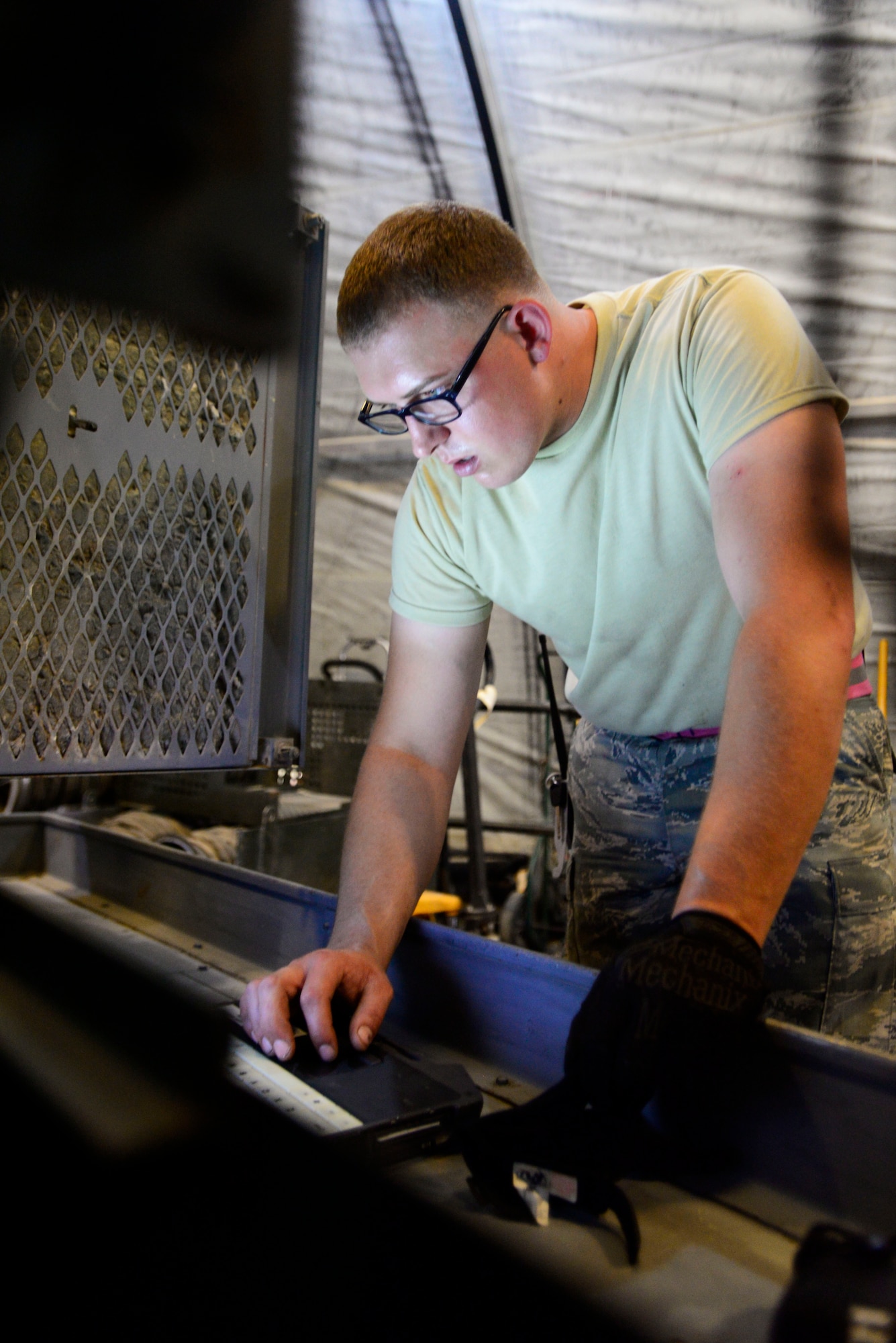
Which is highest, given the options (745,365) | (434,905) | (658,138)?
(658,138)

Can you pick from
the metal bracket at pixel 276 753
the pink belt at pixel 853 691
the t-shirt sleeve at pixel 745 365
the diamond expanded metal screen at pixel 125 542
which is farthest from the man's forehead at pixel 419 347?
the pink belt at pixel 853 691

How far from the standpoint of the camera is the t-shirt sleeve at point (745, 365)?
77 cm

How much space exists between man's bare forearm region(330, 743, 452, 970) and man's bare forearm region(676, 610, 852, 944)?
1.06ft

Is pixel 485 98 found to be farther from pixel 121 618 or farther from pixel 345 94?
pixel 121 618

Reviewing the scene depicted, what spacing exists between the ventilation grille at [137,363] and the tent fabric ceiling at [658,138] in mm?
1807

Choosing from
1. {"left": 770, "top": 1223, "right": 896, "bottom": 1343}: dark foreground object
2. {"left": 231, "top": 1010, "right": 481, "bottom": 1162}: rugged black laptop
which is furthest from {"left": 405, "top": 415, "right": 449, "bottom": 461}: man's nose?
{"left": 770, "top": 1223, "right": 896, "bottom": 1343}: dark foreground object

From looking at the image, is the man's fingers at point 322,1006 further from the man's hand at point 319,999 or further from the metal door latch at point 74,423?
the metal door latch at point 74,423

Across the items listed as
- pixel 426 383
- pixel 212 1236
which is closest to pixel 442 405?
pixel 426 383

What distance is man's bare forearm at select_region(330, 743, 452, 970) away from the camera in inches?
34.0

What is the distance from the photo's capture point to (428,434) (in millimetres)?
960

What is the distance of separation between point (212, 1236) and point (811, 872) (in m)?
0.79

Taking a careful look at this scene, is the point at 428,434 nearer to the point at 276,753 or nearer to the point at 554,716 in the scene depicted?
the point at 276,753

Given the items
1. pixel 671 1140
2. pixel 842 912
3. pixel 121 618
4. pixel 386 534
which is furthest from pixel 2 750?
pixel 386 534

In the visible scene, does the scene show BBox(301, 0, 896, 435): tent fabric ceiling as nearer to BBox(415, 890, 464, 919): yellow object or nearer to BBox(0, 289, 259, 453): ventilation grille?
BBox(415, 890, 464, 919): yellow object
